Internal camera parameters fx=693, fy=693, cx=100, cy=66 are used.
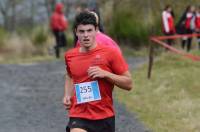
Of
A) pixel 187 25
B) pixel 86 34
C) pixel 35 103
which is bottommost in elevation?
pixel 187 25

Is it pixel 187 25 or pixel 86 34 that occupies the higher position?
pixel 86 34

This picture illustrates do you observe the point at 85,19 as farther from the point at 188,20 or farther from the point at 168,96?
the point at 188,20

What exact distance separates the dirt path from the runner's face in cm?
346

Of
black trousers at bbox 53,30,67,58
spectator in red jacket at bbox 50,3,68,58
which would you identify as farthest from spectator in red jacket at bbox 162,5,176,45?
black trousers at bbox 53,30,67,58

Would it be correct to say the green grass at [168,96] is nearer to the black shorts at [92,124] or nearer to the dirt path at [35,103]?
the dirt path at [35,103]

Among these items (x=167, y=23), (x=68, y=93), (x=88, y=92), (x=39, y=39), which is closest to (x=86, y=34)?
(x=88, y=92)

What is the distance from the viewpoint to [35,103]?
38.7ft

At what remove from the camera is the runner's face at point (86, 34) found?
18.7 ft

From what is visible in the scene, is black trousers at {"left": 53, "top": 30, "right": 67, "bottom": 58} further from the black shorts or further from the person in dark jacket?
the black shorts

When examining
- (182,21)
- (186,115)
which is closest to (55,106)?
(186,115)

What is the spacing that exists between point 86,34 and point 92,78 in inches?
15.1

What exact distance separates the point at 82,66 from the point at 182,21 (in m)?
15.6

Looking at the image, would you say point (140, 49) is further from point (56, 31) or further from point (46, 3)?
point (46, 3)

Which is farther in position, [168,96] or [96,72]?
[168,96]
